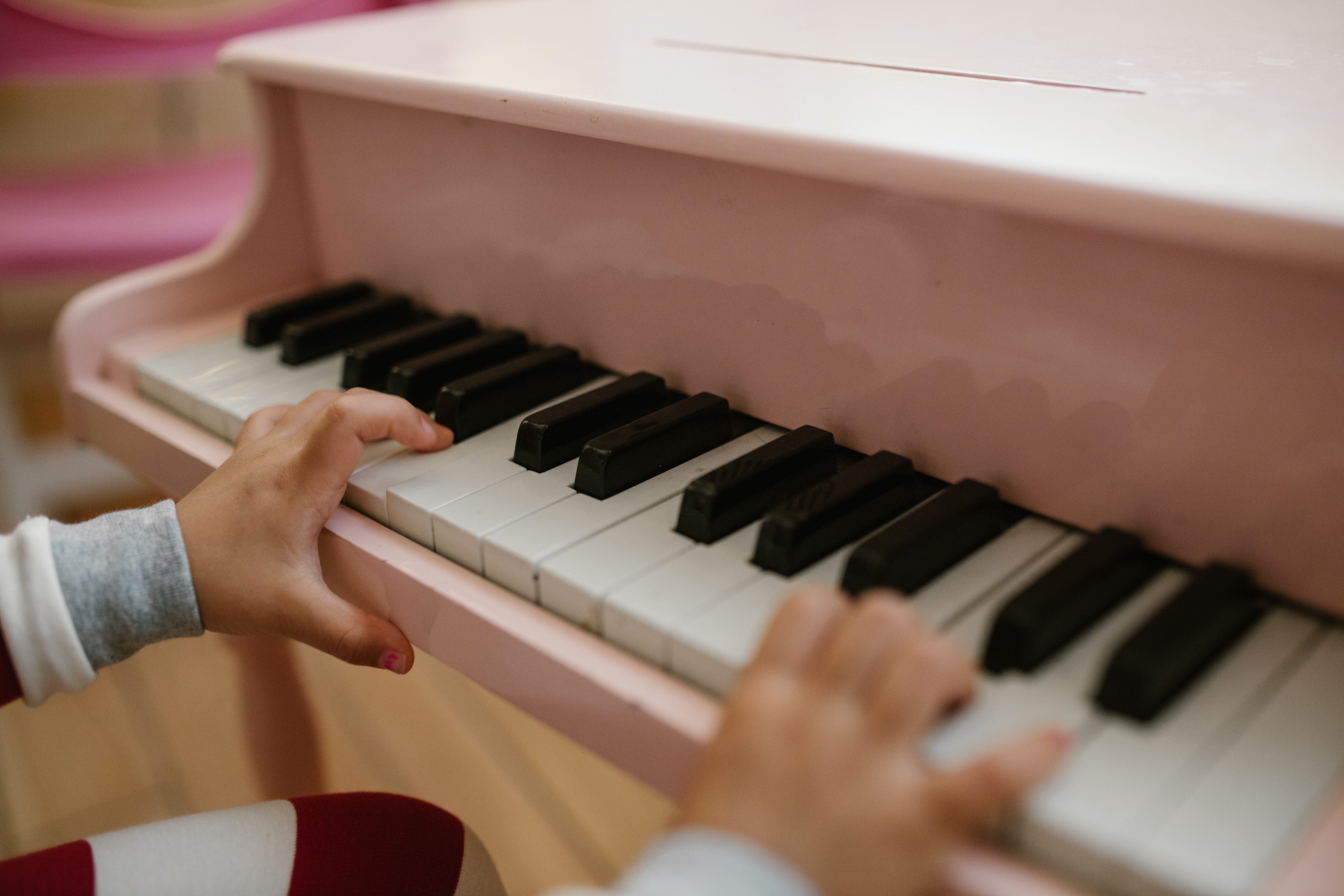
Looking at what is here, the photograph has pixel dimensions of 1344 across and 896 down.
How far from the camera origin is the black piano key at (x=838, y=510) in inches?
28.0

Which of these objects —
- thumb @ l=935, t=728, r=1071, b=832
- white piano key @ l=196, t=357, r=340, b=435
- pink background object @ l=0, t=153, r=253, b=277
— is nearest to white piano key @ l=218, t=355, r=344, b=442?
white piano key @ l=196, t=357, r=340, b=435

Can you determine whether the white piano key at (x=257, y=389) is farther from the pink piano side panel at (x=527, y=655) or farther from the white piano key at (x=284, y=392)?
the pink piano side panel at (x=527, y=655)

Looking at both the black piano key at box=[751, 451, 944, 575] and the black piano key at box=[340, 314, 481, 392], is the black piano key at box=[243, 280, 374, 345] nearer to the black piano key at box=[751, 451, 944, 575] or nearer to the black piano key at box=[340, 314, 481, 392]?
the black piano key at box=[340, 314, 481, 392]

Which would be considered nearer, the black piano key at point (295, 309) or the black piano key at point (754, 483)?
the black piano key at point (754, 483)

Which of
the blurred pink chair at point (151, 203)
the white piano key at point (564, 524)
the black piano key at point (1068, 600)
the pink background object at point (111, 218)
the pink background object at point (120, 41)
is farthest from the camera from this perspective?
the pink background object at point (120, 41)

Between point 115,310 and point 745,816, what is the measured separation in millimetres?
971

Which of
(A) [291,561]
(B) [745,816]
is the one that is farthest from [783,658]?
(A) [291,561]

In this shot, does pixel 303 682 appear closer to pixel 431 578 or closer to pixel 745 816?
pixel 431 578

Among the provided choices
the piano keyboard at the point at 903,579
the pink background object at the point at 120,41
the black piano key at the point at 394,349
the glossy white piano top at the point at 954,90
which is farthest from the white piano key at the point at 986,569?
the pink background object at the point at 120,41

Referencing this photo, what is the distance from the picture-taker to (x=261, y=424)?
0.92 meters

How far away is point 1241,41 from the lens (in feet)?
3.02

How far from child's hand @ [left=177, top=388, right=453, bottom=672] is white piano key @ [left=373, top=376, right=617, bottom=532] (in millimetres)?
29

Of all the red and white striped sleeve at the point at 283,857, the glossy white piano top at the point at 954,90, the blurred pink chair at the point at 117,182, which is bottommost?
the red and white striped sleeve at the point at 283,857

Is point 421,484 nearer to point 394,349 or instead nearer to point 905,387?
point 394,349
